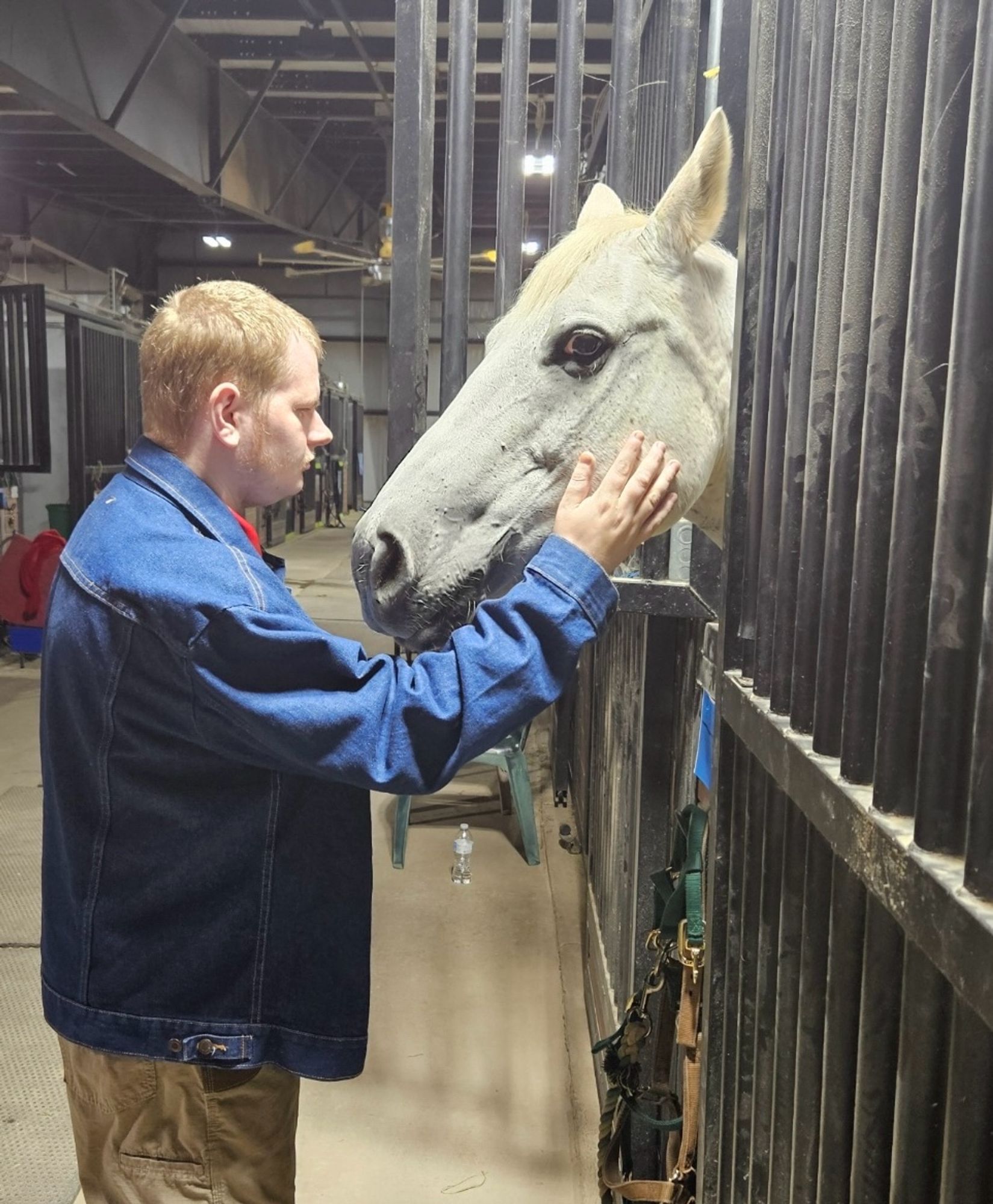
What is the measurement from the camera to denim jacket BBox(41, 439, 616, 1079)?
1.05 metres

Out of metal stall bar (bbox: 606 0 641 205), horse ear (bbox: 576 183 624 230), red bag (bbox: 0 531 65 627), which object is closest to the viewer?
horse ear (bbox: 576 183 624 230)

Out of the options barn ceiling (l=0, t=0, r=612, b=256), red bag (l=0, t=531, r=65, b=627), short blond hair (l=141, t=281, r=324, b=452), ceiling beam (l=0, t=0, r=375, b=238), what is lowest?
red bag (l=0, t=531, r=65, b=627)

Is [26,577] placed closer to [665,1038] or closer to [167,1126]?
[167,1126]

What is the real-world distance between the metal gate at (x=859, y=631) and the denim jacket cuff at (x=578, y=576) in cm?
14

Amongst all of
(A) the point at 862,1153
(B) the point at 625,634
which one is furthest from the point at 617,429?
(B) the point at 625,634

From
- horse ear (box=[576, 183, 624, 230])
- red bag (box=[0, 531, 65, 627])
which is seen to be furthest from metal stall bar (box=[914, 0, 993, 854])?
red bag (box=[0, 531, 65, 627])

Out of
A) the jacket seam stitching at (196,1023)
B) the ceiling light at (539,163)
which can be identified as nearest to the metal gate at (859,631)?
the jacket seam stitching at (196,1023)

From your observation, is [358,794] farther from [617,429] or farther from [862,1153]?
[862,1153]

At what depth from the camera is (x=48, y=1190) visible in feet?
6.78

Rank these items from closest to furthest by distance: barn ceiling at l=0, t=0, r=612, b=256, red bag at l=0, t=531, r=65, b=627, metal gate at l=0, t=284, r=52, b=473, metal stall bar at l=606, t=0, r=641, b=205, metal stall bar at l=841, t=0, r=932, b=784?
1. metal stall bar at l=841, t=0, r=932, b=784
2. metal stall bar at l=606, t=0, r=641, b=205
3. barn ceiling at l=0, t=0, r=612, b=256
4. red bag at l=0, t=531, r=65, b=627
5. metal gate at l=0, t=284, r=52, b=473

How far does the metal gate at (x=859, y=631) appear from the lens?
558mm

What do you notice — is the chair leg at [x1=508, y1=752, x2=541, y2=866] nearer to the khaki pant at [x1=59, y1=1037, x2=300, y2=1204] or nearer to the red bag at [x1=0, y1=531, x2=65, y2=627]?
the khaki pant at [x1=59, y1=1037, x2=300, y2=1204]

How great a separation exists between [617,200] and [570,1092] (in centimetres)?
213

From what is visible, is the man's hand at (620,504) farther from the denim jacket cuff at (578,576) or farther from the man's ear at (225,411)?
the man's ear at (225,411)
